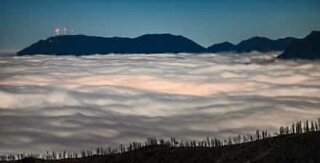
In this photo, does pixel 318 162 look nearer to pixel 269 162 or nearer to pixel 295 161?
pixel 295 161

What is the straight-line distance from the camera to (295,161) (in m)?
186

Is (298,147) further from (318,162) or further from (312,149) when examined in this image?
(318,162)

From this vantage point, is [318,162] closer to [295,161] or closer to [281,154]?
[295,161]

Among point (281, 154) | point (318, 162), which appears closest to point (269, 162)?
point (281, 154)

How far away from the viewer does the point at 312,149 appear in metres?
190

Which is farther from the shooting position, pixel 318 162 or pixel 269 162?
pixel 269 162

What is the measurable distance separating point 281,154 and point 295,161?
44.7 feet

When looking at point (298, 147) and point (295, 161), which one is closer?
point (295, 161)

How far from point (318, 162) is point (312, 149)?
45.9 ft

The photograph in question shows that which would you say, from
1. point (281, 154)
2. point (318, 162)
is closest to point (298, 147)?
point (281, 154)

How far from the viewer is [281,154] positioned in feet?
653

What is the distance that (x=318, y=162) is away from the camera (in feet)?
580

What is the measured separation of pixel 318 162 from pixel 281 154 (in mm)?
23337

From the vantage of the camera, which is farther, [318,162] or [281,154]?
[281,154]
